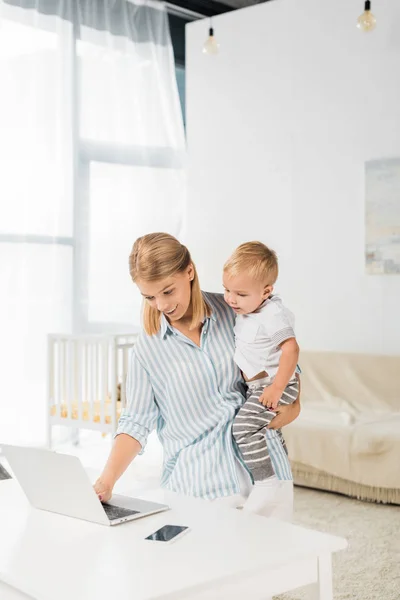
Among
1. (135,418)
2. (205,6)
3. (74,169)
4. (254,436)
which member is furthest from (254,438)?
(205,6)

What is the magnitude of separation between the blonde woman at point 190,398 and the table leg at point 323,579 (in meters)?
0.38

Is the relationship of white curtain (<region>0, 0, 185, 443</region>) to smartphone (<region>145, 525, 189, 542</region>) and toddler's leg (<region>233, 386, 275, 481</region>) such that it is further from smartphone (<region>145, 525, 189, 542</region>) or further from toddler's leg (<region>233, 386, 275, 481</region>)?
smartphone (<region>145, 525, 189, 542</region>)

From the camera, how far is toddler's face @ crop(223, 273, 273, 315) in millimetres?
2002

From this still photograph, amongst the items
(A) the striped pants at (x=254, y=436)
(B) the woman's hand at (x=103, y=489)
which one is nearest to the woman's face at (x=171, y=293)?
(A) the striped pants at (x=254, y=436)

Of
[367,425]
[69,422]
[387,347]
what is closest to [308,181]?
[387,347]

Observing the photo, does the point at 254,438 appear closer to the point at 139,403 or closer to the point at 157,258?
the point at 139,403

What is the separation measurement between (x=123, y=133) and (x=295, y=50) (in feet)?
4.02

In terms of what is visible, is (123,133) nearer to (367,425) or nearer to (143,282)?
(367,425)

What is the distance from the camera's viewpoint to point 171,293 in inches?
72.1

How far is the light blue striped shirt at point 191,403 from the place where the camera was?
1.89 metres

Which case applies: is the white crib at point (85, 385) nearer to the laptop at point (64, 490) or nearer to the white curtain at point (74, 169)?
the white curtain at point (74, 169)

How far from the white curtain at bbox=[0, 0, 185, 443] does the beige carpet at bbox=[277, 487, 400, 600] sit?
182 cm

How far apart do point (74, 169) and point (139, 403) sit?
3392 mm

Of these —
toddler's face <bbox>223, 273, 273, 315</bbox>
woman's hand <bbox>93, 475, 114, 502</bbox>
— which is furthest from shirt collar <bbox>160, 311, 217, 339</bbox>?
woman's hand <bbox>93, 475, 114, 502</bbox>
